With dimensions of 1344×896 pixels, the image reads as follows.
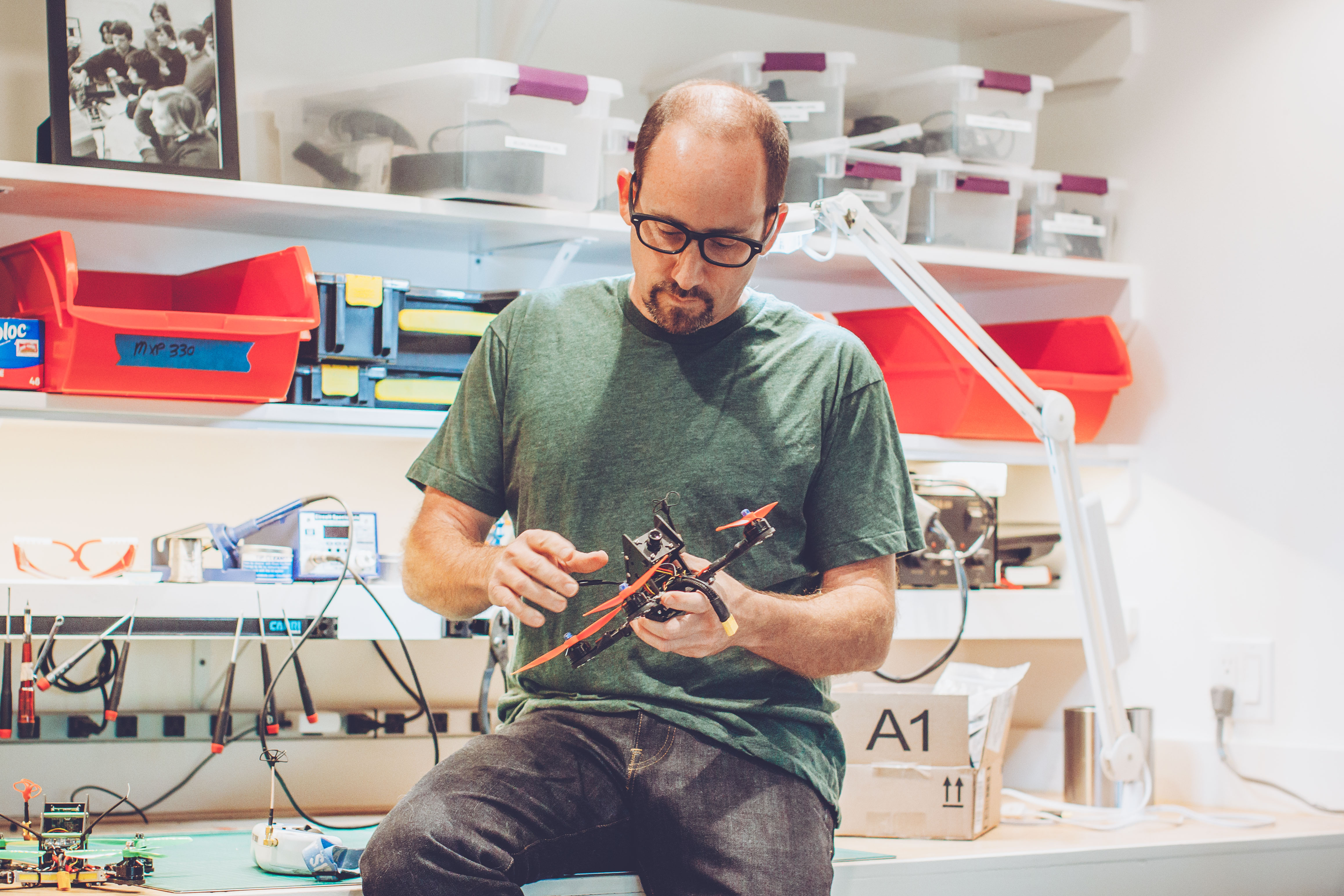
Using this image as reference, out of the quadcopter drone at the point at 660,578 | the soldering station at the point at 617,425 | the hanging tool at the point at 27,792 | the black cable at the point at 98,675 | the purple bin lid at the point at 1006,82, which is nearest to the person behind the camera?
the quadcopter drone at the point at 660,578

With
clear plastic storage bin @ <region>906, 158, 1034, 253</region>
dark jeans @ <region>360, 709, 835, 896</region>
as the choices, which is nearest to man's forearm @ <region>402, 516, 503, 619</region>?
dark jeans @ <region>360, 709, 835, 896</region>

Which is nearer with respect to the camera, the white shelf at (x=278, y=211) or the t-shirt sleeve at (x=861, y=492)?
the t-shirt sleeve at (x=861, y=492)

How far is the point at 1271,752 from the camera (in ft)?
6.51

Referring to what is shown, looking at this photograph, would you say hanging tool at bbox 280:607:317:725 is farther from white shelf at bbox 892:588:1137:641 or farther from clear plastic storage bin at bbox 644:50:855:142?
clear plastic storage bin at bbox 644:50:855:142

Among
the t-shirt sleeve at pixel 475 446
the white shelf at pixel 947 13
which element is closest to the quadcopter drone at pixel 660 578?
the t-shirt sleeve at pixel 475 446

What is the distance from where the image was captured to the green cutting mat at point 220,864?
4.49 feet

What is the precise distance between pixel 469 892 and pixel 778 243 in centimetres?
79

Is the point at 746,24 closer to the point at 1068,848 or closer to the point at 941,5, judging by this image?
the point at 941,5

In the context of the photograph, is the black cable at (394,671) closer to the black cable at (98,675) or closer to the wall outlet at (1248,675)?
the black cable at (98,675)

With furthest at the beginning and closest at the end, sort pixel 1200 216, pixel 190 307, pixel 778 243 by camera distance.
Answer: pixel 1200 216
pixel 190 307
pixel 778 243

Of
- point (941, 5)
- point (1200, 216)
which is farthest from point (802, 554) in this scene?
point (941, 5)

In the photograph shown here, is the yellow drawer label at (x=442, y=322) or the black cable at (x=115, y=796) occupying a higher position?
the yellow drawer label at (x=442, y=322)

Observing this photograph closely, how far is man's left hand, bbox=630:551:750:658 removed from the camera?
1003 mm

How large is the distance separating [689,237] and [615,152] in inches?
30.3
